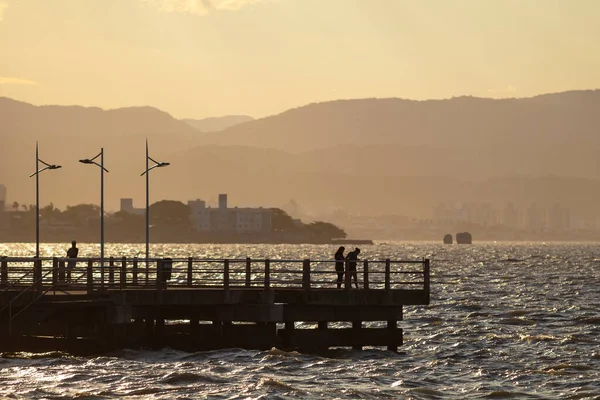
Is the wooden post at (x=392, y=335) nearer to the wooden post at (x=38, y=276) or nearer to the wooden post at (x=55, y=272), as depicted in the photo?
the wooden post at (x=55, y=272)

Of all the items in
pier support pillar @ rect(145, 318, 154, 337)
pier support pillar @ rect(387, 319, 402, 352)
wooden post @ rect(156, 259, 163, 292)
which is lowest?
pier support pillar @ rect(387, 319, 402, 352)

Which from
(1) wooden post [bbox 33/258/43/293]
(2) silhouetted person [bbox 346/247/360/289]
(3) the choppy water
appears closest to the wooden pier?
(1) wooden post [bbox 33/258/43/293]

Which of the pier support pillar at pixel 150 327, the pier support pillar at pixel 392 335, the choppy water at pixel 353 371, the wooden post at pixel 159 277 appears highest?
the wooden post at pixel 159 277

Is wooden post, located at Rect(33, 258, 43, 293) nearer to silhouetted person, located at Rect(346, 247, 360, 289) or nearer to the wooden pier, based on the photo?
the wooden pier

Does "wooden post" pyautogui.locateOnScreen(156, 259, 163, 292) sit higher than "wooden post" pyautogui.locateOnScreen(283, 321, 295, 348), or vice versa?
"wooden post" pyautogui.locateOnScreen(156, 259, 163, 292)

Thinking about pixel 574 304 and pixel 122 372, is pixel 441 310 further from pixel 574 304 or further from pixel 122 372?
pixel 122 372

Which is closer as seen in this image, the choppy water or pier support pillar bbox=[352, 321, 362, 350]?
the choppy water

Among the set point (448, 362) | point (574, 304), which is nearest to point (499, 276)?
point (574, 304)

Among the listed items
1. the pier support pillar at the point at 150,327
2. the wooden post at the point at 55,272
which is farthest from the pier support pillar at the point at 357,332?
the wooden post at the point at 55,272

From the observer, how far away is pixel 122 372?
44.6 metres

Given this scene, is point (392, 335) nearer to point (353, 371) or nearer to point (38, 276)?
point (353, 371)

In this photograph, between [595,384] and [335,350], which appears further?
[335,350]

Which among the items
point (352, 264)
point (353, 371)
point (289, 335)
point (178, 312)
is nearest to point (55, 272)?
point (178, 312)

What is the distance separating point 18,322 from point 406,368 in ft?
48.5
